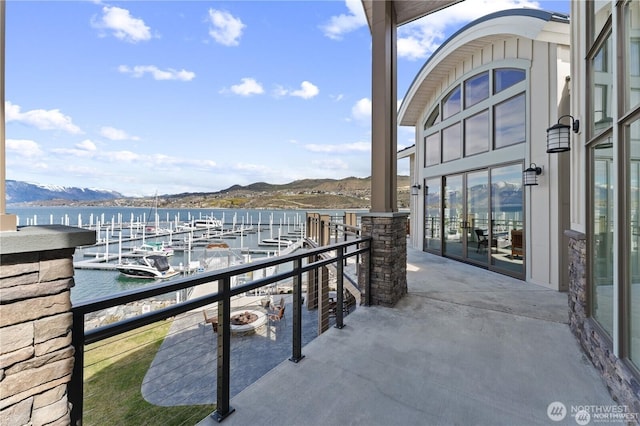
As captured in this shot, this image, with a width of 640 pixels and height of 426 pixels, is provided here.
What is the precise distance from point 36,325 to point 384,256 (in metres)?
3.71

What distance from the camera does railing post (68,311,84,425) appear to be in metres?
1.35

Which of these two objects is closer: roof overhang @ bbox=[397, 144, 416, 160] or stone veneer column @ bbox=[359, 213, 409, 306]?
stone veneer column @ bbox=[359, 213, 409, 306]

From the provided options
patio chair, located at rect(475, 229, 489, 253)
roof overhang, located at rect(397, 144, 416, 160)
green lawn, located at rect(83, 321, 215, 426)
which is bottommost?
green lawn, located at rect(83, 321, 215, 426)

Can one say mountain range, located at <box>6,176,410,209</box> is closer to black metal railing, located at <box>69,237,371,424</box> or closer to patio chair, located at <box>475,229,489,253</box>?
patio chair, located at <box>475,229,489,253</box>

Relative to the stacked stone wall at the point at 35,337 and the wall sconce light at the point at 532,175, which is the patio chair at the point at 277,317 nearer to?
the wall sconce light at the point at 532,175

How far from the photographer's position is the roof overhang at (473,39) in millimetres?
5199

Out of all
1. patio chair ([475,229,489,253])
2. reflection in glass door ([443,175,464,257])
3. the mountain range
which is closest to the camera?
patio chair ([475,229,489,253])

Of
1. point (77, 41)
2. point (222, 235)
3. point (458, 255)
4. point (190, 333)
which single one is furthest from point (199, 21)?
point (222, 235)

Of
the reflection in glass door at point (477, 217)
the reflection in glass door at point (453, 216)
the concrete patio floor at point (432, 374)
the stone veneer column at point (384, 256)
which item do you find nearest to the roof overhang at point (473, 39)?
the reflection in glass door at point (477, 217)

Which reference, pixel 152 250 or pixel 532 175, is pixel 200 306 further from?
pixel 152 250

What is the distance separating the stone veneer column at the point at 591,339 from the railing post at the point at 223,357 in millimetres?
2725

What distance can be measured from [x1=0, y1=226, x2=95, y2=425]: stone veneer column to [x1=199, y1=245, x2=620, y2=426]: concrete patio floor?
1.08 metres

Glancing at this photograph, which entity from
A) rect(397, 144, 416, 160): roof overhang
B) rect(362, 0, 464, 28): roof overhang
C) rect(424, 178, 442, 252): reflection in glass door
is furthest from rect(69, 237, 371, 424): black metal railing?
rect(397, 144, 416, 160): roof overhang

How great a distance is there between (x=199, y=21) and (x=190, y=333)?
38.7 feet
